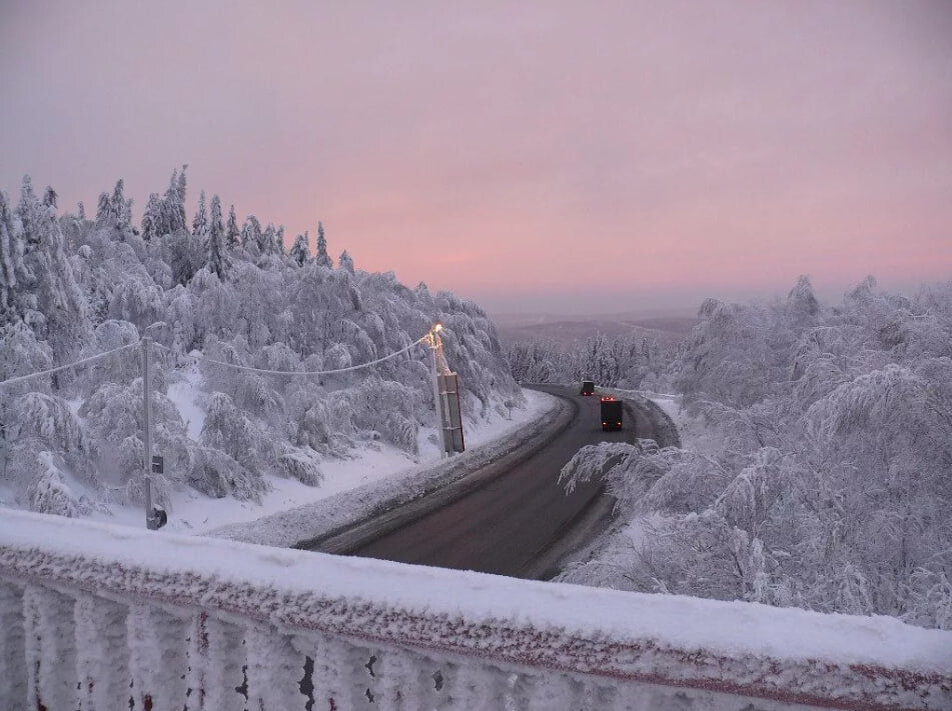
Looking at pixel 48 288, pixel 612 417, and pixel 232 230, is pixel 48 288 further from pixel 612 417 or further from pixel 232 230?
pixel 232 230

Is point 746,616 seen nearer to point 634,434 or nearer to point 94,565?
point 94,565

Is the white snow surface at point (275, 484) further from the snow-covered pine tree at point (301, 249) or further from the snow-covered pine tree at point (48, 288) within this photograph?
the snow-covered pine tree at point (301, 249)

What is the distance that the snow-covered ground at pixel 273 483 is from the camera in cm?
1328

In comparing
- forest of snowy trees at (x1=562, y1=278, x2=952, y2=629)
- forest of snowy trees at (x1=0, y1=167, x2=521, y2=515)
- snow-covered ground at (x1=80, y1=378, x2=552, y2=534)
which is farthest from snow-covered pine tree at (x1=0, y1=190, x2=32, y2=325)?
forest of snowy trees at (x1=562, y1=278, x2=952, y2=629)

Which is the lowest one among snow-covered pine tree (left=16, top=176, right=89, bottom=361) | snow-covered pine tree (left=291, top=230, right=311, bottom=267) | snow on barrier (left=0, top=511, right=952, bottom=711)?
snow on barrier (left=0, top=511, right=952, bottom=711)

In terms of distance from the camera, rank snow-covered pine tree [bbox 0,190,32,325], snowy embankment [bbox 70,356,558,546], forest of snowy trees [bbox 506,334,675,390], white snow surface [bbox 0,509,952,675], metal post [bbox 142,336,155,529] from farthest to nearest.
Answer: forest of snowy trees [bbox 506,334,675,390] → snow-covered pine tree [bbox 0,190,32,325] → snowy embankment [bbox 70,356,558,546] → metal post [bbox 142,336,155,529] → white snow surface [bbox 0,509,952,675]

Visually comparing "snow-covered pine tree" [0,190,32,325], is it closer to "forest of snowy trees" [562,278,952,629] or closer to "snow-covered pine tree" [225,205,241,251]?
"forest of snowy trees" [562,278,952,629]

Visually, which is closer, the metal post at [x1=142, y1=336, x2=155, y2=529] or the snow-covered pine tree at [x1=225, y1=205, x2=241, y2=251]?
the metal post at [x1=142, y1=336, x2=155, y2=529]

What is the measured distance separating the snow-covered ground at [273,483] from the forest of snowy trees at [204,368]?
33 centimetres

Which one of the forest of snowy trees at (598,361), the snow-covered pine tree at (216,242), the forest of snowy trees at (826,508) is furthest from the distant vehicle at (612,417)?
the forest of snowy trees at (598,361)

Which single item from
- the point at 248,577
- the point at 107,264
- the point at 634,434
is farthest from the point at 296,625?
the point at 107,264

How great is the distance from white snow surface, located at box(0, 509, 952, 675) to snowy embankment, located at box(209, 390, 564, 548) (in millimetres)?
10966

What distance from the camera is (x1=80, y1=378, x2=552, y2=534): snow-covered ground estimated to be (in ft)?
43.6

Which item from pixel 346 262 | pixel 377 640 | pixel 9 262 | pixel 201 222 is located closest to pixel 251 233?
pixel 201 222
